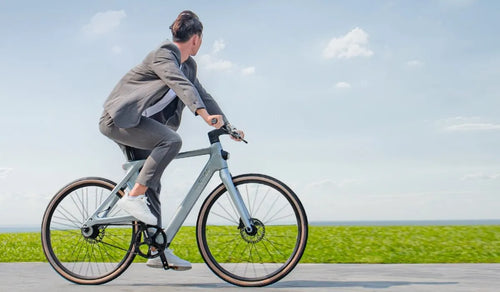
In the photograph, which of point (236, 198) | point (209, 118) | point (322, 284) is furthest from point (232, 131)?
point (322, 284)

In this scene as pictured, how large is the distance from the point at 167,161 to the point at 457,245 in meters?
5.05

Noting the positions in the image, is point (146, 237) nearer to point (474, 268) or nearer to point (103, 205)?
point (103, 205)

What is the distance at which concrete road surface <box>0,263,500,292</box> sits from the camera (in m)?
5.01

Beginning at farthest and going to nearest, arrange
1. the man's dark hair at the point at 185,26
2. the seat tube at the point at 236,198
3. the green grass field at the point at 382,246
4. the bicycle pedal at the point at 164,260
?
the green grass field at the point at 382,246
the man's dark hair at the point at 185,26
the bicycle pedal at the point at 164,260
the seat tube at the point at 236,198

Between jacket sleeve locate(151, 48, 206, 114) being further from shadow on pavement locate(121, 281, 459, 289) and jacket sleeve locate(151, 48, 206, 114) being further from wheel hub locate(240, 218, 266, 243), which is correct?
shadow on pavement locate(121, 281, 459, 289)

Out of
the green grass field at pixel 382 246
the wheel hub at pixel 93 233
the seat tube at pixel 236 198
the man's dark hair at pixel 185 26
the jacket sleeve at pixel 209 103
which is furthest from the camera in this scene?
the green grass field at pixel 382 246

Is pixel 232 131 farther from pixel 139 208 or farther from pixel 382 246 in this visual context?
pixel 382 246

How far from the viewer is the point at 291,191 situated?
16.0 feet

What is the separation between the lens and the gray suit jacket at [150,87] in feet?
16.0

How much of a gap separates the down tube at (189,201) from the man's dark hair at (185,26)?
3.54 feet

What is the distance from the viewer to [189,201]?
16.7 feet

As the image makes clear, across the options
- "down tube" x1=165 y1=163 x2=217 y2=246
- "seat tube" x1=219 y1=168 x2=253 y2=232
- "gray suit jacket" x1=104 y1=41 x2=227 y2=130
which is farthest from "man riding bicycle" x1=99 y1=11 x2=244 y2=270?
"seat tube" x1=219 y1=168 x2=253 y2=232

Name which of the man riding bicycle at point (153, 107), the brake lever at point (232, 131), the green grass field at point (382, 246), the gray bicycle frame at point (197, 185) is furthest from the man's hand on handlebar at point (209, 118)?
the green grass field at point (382, 246)

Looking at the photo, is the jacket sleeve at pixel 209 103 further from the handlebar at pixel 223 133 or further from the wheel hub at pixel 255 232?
the wheel hub at pixel 255 232
